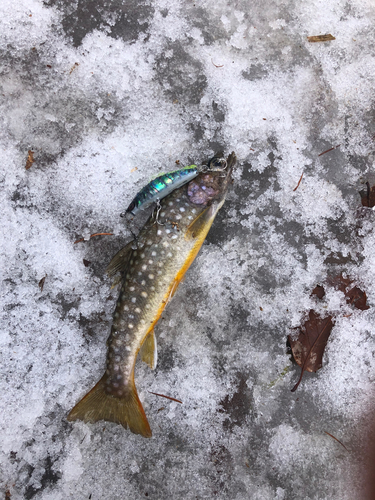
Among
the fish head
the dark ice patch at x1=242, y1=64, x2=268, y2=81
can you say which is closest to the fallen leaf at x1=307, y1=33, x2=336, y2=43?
the dark ice patch at x1=242, y1=64, x2=268, y2=81

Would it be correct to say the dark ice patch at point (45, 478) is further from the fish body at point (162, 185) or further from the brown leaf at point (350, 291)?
the brown leaf at point (350, 291)

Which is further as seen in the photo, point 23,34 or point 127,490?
point 23,34

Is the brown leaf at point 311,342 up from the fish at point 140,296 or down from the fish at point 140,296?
down

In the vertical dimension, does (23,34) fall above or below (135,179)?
above

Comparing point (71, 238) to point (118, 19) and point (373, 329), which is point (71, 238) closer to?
point (118, 19)

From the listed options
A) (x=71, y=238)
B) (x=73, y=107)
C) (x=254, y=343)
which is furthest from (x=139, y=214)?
(x=254, y=343)

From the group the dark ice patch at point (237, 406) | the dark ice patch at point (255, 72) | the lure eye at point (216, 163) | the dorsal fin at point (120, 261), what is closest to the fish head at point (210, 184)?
the lure eye at point (216, 163)
